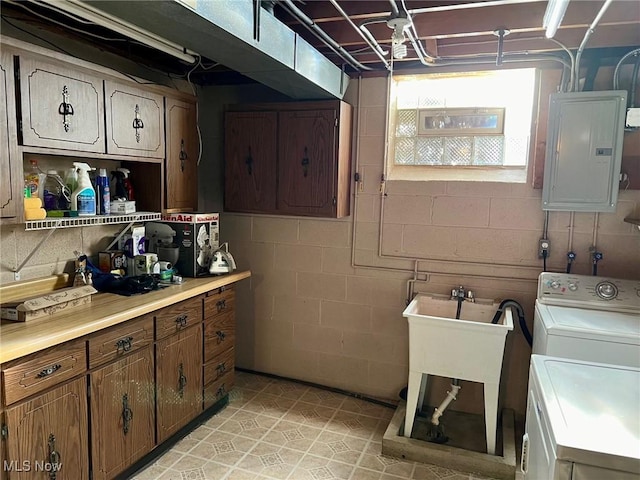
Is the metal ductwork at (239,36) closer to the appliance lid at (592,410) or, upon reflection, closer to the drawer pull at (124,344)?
the drawer pull at (124,344)

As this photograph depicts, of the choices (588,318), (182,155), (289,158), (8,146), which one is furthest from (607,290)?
(8,146)

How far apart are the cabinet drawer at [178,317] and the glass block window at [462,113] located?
1642mm

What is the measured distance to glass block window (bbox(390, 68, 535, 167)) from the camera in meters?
2.97

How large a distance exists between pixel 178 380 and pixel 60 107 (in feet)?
5.06

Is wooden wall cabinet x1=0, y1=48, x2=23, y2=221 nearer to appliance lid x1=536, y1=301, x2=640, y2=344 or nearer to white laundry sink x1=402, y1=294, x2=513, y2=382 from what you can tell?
white laundry sink x1=402, y1=294, x2=513, y2=382

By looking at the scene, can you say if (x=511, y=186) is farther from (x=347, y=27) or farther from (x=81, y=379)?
(x=81, y=379)

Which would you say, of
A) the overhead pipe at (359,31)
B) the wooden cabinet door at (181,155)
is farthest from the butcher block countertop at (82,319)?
the overhead pipe at (359,31)

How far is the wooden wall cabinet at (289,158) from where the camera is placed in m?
3.04

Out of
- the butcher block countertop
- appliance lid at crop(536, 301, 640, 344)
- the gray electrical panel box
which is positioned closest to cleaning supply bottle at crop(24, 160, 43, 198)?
the butcher block countertop

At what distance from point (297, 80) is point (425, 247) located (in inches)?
53.4

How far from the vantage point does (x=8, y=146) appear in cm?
195

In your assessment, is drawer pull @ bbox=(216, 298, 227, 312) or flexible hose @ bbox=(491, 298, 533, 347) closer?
flexible hose @ bbox=(491, 298, 533, 347)

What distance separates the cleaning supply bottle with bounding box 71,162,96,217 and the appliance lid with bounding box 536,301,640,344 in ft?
7.72

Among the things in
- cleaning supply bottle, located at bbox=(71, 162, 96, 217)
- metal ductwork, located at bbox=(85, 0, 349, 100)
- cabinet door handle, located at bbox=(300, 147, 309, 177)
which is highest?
metal ductwork, located at bbox=(85, 0, 349, 100)
